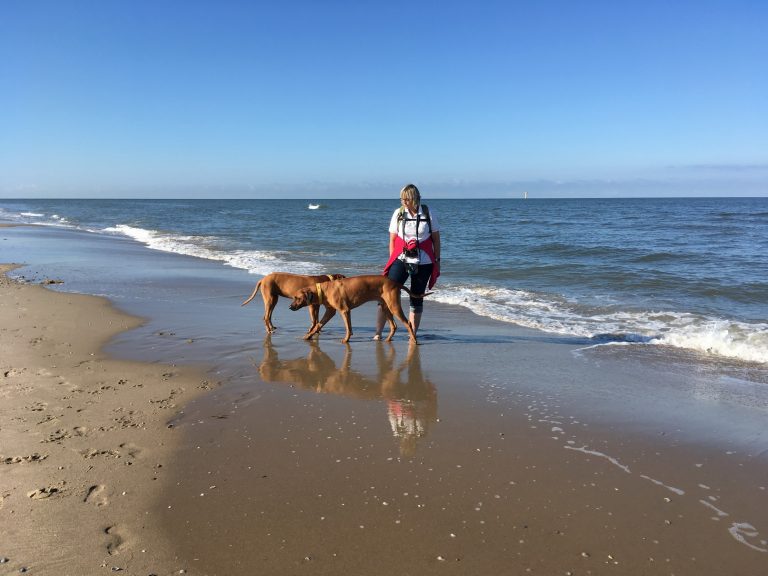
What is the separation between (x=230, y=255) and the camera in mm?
17469

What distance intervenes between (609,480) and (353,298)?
409cm

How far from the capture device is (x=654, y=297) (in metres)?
10.4

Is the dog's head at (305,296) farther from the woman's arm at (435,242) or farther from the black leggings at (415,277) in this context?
the woman's arm at (435,242)

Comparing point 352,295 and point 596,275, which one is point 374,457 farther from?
point 596,275

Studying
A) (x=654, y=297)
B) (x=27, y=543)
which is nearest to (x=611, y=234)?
(x=654, y=297)

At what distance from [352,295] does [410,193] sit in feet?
4.70

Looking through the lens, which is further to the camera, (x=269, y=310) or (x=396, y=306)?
(x=269, y=310)

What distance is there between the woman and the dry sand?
2657 millimetres

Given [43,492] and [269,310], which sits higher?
[269,310]

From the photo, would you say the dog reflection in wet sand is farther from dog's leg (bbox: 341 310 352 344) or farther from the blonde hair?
the blonde hair

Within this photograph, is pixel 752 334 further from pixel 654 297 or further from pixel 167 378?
pixel 167 378

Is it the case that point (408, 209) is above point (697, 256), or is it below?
above

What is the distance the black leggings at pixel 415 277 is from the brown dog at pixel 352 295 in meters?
0.08

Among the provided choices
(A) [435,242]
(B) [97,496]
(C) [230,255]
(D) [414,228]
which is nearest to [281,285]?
(D) [414,228]
